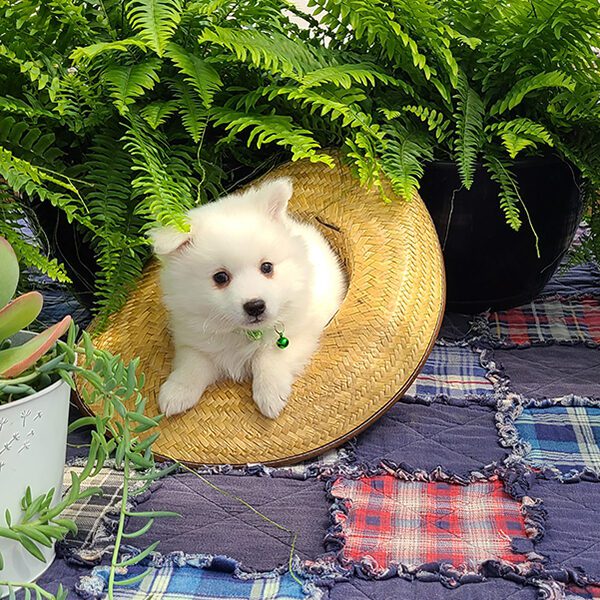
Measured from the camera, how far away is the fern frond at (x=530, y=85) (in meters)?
1.63

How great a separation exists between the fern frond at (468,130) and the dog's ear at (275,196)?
0.43m

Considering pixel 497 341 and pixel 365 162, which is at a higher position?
pixel 365 162

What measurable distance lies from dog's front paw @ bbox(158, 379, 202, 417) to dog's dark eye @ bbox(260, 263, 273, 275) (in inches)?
9.9

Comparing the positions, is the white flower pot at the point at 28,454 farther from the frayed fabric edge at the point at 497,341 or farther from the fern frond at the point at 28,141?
the frayed fabric edge at the point at 497,341

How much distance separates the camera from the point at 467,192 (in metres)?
1.84

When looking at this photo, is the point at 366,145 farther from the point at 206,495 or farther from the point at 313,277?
the point at 206,495

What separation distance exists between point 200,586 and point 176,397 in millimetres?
417

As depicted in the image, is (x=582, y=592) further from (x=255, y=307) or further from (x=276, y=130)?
(x=276, y=130)

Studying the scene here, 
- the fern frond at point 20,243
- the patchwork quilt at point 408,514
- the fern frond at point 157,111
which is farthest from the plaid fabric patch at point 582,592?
the fern frond at point 157,111

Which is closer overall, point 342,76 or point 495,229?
point 342,76

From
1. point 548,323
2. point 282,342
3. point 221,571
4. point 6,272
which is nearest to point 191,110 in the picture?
point 282,342

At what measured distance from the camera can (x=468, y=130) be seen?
67.5 inches

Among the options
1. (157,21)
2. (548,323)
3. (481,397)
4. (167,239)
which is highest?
(157,21)

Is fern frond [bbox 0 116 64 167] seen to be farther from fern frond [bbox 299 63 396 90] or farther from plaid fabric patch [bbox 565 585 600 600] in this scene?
plaid fabric patch [bbox 565 585 600 600]
